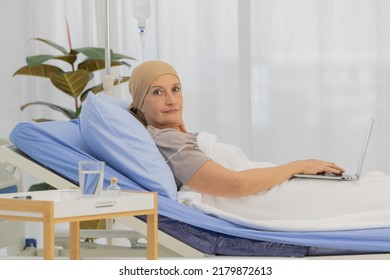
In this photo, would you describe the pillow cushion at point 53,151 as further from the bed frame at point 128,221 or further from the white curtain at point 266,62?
the white curtain at point 266,62

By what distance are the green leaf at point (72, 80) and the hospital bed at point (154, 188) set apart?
143cm

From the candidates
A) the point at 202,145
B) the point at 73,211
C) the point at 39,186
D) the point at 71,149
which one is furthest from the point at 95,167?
the point at 39,186

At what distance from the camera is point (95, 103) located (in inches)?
98.0

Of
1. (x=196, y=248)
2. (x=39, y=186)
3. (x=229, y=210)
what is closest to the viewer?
(x=196, y=248)

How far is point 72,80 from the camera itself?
13.0 feet

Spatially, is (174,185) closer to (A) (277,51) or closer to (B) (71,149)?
(B) (71,149)

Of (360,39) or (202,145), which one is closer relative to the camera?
(202,145)

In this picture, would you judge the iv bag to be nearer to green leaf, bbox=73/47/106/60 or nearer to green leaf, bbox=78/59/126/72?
green leaf, bbox=73/47/106/60

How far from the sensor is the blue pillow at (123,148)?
246 cm

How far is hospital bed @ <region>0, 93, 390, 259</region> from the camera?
2.33 metres

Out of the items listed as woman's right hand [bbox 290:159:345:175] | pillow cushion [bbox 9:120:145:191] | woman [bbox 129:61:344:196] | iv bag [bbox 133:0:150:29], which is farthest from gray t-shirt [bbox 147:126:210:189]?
iv bag [bbox 133:0:150:29]

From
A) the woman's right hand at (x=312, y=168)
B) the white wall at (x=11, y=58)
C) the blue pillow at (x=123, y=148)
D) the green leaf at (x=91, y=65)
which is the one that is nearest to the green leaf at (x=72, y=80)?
the green leaf at (x=91, y=65)
